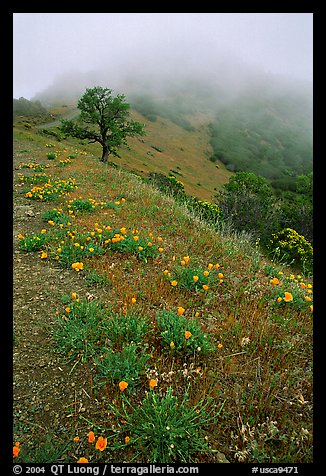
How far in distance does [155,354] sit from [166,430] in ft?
2.76

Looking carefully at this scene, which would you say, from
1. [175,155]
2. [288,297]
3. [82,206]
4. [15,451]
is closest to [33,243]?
[82,206]

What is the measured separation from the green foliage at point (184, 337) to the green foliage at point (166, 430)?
2.05 feet

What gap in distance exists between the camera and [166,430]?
2.06 m

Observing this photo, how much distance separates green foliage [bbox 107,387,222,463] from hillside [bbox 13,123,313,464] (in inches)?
0.4

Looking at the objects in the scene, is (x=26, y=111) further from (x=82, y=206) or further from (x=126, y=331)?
(x=126, y=331)

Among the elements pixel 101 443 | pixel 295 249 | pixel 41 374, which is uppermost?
pixel 101 443

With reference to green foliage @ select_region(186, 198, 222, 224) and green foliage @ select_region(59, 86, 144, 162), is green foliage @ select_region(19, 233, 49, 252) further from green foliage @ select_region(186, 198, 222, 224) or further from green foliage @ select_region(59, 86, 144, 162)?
green foliage @ select_region(59, 86, 144, 162)

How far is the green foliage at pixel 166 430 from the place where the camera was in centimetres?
204

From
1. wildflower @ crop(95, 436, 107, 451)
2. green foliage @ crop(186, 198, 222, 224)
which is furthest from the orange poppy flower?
green foliage @ crop(186, 198, 222, 224)

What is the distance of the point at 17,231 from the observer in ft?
19.8

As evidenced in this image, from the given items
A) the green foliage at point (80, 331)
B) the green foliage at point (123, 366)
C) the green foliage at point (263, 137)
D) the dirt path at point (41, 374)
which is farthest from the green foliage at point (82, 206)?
the green foliage at point (263, 137)

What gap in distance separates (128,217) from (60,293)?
3.22 m

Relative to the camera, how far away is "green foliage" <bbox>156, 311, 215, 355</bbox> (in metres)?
2.85
